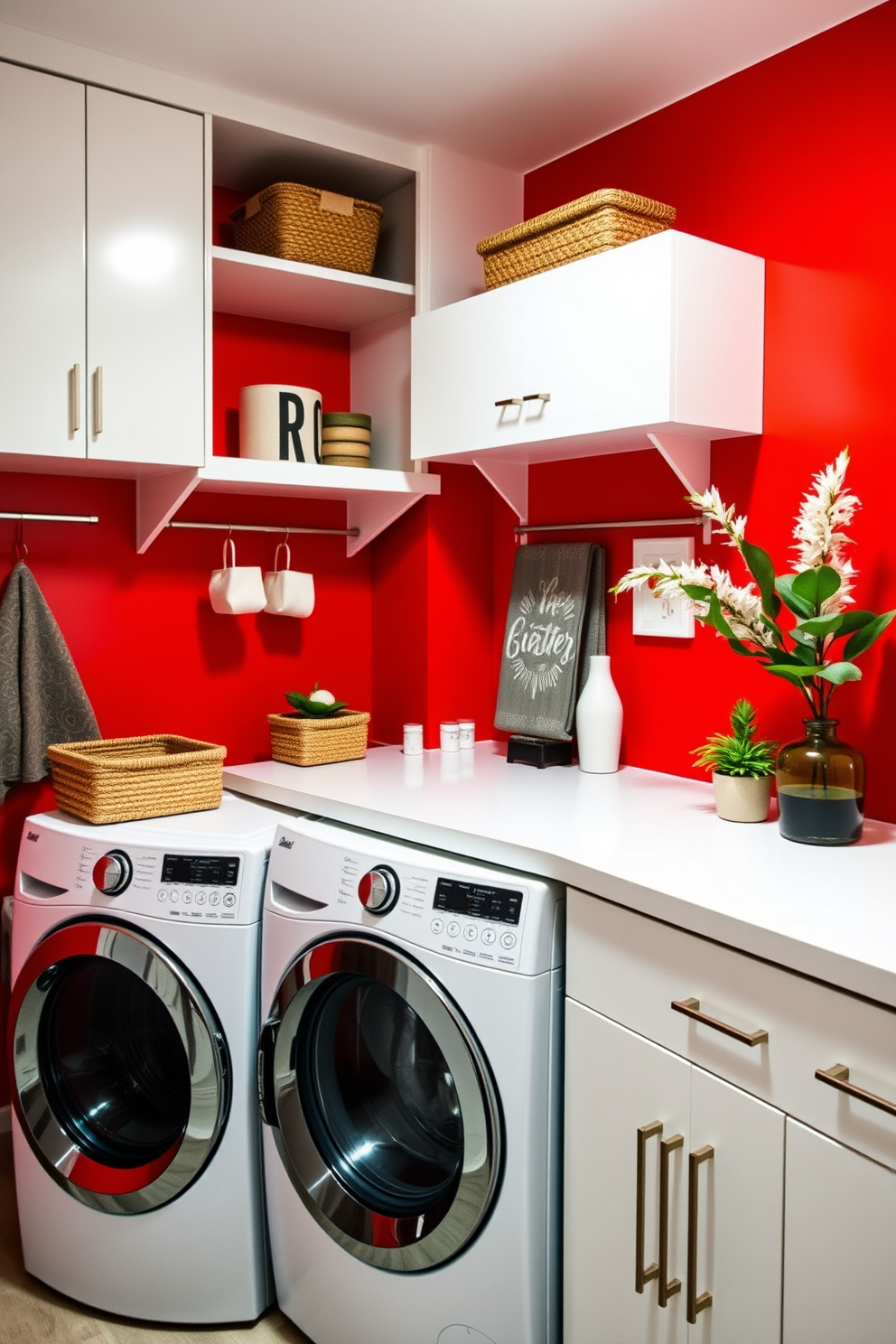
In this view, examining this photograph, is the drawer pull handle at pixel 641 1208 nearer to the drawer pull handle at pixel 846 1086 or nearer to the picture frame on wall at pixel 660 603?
the drawer pull handle at pixel 846 1086

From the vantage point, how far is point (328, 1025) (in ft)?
6.22

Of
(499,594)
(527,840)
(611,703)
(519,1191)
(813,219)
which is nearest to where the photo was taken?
(519,1191)

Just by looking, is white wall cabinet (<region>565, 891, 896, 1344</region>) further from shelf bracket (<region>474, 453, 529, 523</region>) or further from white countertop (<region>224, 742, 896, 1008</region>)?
shelf bracket (<region>474, 453, 529, 523</region>)

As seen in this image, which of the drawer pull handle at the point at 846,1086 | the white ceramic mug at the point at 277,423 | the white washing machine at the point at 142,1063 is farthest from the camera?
the white ceramic mug at the point at 277,423

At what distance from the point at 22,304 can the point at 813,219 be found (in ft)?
5.02

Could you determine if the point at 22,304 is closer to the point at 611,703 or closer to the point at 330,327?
the point at 330,327

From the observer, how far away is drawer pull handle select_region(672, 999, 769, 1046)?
1.36 meters

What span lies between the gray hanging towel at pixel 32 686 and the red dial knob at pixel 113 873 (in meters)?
0.47

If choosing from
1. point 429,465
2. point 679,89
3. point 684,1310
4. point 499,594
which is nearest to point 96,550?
point 429,465

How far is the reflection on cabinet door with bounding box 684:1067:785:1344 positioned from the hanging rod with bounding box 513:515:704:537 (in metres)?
1.23

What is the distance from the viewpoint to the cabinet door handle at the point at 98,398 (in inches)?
84.2

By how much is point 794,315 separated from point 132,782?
1583 mm

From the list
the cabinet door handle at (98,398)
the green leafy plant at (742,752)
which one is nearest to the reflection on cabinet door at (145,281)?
the cabinet door handle at (98,398)

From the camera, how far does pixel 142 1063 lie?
6.82ft
